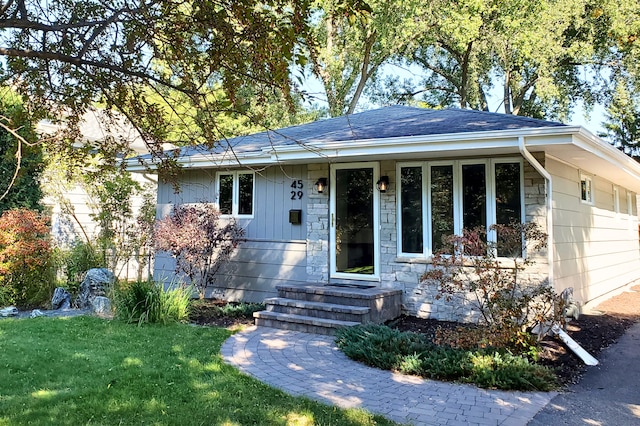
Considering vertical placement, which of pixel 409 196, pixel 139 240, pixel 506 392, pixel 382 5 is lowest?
pixel 506 392

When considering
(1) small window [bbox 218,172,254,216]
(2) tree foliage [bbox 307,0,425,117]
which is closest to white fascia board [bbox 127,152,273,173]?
(1) small window [bbox 218,172,254,216]

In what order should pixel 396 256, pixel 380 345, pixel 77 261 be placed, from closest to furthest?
pixel 380 345, pixel 396 256, pixel 77 261

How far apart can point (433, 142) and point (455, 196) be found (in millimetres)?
1101

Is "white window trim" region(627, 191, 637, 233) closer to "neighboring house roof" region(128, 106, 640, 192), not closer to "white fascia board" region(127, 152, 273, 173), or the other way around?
"neighboring house roof" region(128, 106, 640, 192)

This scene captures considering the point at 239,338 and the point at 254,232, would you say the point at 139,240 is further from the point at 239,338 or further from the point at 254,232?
the point at 239,338

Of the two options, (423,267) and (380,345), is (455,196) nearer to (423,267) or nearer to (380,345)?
(423,267)

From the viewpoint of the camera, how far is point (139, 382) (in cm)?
404

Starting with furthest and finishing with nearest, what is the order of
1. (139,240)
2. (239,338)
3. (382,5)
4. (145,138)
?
(382,5), (139,240), (239,338), (145,138)

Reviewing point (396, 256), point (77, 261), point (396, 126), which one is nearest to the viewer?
point (396, 256)

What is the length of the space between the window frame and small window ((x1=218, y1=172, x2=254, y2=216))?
2994 millimetres

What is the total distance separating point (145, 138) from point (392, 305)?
178 inches

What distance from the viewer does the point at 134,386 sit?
3.94m

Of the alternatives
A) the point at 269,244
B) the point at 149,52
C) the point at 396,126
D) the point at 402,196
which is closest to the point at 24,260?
the point at 269,244

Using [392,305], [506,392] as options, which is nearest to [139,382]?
[506,392]
